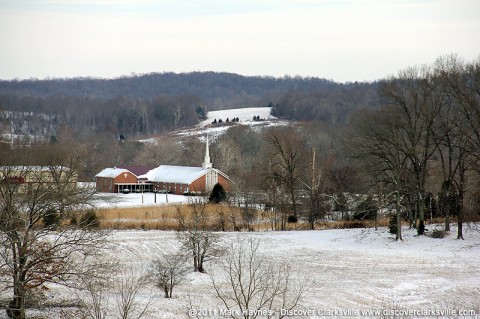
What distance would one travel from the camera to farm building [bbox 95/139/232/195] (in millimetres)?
62875

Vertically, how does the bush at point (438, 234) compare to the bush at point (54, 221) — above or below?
below

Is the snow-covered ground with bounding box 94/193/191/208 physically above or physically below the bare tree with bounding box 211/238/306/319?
above

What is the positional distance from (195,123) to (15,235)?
13375 centimetres

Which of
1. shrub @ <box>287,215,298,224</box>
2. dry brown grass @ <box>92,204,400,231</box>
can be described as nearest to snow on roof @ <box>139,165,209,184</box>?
dry brown grass @ <box>92,204,400,231</box>

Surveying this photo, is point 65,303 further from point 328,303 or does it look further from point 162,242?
point 162,242

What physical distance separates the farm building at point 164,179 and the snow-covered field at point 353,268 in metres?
25.8

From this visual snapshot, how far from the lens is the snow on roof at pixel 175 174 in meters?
63.3

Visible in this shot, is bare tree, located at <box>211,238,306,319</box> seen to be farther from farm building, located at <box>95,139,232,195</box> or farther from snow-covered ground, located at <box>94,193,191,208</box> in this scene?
farm building, located at <box>95,139,232,195</box>

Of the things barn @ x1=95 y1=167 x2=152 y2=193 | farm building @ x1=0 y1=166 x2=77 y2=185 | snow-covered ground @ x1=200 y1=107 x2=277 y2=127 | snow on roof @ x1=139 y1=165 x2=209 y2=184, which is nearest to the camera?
farm building @ x1=0 y1=166 x2=77 y2=185

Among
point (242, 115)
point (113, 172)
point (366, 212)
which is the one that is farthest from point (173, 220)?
point (242, 115)

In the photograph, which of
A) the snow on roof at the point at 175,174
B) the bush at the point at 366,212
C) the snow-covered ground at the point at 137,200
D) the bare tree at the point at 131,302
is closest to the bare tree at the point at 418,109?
the bush at the point at 366,212

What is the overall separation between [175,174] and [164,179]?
4.11 ft

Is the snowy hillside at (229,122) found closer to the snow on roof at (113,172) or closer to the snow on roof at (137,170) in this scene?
the snow on roof at (137,170)

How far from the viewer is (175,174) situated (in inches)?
2569
